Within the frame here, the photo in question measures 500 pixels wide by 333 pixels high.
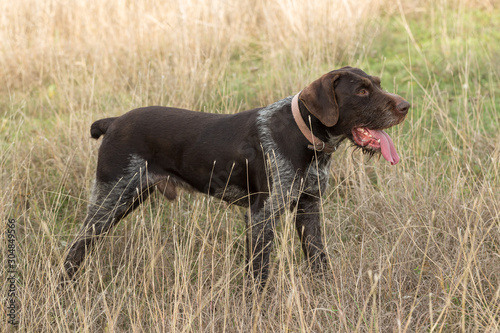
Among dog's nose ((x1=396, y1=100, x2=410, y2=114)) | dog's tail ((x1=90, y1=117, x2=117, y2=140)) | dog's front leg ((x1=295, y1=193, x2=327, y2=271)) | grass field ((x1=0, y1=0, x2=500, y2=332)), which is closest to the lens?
grass field ((x1=0, y1=0, x2=500, y2=332))

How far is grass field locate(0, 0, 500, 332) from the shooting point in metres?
2.94

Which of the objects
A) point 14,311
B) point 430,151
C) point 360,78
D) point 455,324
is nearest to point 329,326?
point 455,324

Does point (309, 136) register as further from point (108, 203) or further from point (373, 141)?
point (108, 203)

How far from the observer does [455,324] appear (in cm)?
259

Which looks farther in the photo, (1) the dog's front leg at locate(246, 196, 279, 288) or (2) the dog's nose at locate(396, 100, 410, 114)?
(1) the dog's front leg at locate(246, 196, 279, 288)

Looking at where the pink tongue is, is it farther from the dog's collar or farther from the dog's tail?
the dog's tail

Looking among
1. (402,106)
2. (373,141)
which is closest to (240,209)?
(373,141)

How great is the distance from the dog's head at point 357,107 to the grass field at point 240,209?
0.53m

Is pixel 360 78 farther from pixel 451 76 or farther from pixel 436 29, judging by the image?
pixel 436 29

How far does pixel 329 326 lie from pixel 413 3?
6.28 metres

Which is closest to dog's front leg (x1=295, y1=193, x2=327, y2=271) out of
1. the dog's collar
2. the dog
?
the dog

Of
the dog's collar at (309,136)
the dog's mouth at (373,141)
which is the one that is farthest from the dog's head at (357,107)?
the dog's collar at (309,136)

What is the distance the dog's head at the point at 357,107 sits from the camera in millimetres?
3320

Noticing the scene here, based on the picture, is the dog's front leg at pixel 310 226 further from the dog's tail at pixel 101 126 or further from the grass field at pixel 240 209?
the dog's tail at pixel 101 126
